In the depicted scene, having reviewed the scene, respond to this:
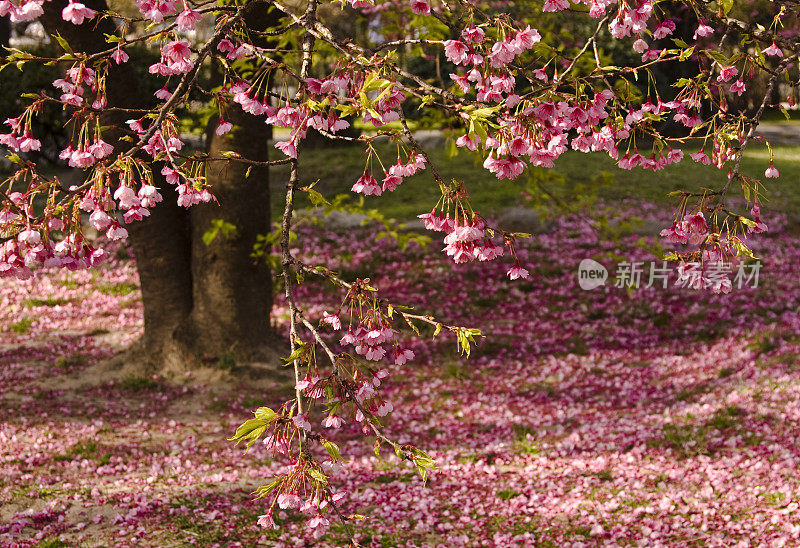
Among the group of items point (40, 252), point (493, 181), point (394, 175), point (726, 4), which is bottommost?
point (40, 252)

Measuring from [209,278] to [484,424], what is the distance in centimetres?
371

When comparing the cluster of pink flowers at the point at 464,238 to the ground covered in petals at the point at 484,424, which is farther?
the ground covered in petals at the point at 484,424

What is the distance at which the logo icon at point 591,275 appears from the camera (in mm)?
12492

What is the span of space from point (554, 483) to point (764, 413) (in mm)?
2513

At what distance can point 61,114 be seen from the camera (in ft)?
67.9

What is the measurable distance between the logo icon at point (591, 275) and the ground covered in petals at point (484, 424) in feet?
0.89

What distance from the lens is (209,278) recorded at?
928cm

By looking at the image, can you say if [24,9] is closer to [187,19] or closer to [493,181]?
[187,19]

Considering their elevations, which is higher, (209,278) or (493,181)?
(493,181)

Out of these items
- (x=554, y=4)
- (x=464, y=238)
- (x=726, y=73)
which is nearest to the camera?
(x=464, y=238)

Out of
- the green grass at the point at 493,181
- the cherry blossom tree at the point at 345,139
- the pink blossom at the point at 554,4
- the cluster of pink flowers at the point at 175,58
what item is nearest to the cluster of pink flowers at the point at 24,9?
the cherry blossom tree at the point at 345,139

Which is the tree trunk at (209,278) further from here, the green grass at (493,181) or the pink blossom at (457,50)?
the green grass at (493,181)

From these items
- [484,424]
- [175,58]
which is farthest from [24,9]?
[484,424]

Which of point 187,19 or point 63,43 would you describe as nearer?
point 187,19
